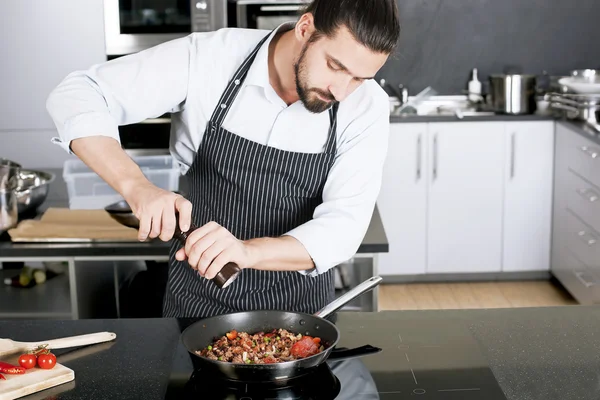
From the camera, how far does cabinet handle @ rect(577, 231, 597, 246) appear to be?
4.29 m

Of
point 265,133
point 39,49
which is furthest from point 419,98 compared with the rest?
point 265,133

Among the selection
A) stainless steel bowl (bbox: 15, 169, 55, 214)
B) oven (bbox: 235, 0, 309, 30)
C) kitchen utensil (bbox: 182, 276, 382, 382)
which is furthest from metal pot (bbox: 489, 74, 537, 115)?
kitchen utensil (bbox: 182, 276, 382, 382)

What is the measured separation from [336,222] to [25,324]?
718mm

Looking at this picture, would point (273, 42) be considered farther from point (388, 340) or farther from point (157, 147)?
point (157, 147)

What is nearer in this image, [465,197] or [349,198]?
[349,198]

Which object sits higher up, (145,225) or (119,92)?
(119,92)

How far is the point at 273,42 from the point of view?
2.08 m

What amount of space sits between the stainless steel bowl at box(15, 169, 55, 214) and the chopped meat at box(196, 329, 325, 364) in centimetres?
155

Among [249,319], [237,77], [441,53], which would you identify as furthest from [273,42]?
[441,53]

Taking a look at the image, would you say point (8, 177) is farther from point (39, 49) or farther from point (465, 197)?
point (465, 197)

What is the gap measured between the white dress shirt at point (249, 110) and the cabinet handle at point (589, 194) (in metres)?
2.52

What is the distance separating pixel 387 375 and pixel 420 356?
0.12 meters

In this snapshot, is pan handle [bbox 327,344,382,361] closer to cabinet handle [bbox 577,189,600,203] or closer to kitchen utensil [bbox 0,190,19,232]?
kitchen utensil [bbox 0,190,19,232]

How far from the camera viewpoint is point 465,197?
490 cm
